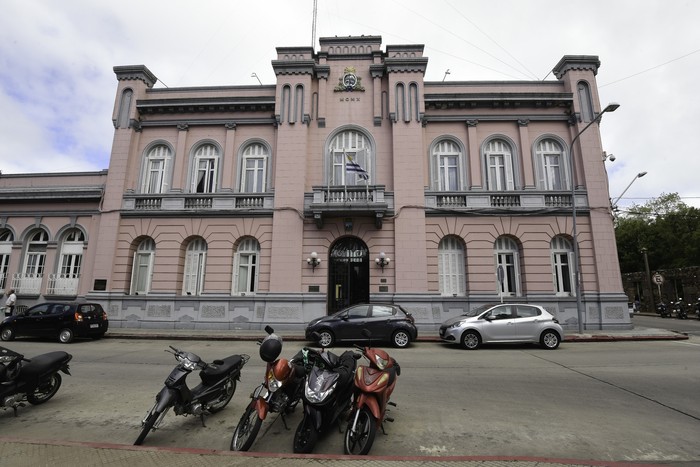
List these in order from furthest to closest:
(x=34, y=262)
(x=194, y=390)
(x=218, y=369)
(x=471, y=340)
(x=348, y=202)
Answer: (x=34, y=262), (x=348, y=202), (x=471, y=340), (x=218, y=369), (x=194, y=390)

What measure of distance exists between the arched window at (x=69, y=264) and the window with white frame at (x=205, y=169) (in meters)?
6.49

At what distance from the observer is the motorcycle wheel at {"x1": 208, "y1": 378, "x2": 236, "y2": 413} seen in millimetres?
5441

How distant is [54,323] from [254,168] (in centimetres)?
1045

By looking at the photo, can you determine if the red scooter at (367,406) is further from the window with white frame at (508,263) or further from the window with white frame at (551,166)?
the window with white frame at (551,166)

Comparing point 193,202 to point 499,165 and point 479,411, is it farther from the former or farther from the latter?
point 479,411

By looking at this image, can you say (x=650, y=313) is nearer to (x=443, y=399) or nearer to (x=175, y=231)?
(x=443, y=399)

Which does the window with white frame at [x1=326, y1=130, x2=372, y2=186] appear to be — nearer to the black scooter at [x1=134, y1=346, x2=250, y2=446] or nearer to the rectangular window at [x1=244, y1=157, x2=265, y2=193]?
the rectangular window at [x1=244, y1=157, x2=265, y2=193]

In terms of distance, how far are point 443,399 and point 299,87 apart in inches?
651

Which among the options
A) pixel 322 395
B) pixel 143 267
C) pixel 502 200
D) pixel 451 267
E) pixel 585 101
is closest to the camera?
pixel 322 395

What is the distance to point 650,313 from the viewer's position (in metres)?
32.3

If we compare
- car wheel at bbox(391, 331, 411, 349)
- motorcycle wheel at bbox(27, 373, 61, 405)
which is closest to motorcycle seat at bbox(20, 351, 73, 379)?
motorcycle wheel at bbox(27, 373, 61, 405)

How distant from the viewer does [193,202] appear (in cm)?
1781

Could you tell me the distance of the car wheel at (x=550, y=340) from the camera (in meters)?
12.1

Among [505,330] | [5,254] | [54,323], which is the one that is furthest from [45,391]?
[5,254]
